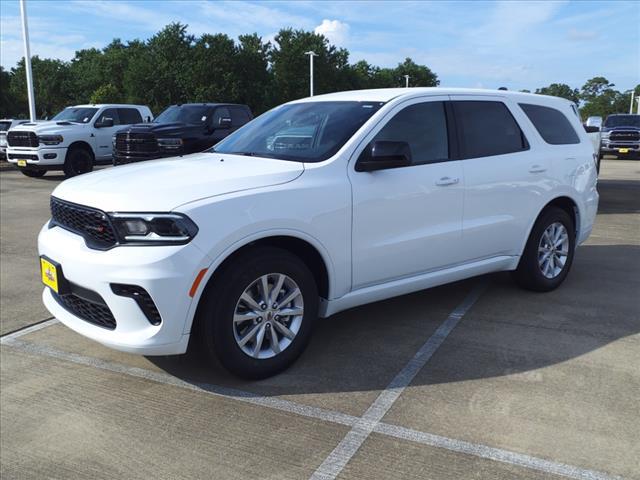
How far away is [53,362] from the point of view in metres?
4.03

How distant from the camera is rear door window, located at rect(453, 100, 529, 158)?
15.4 ft

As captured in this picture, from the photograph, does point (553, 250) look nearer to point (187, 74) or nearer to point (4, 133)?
point (4, 133)

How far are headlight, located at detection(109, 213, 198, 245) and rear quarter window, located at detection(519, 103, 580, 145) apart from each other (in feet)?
11.4

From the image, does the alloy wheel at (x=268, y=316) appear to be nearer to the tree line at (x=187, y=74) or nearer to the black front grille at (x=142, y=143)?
the black front grille at (x=142, y=143)

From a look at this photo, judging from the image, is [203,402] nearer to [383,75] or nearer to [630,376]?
[630,376]

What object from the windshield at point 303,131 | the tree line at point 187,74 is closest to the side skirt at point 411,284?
the windshield at point 303,131

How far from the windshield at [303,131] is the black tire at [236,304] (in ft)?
2.60

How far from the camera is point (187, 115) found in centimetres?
1323

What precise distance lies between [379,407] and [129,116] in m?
15.9

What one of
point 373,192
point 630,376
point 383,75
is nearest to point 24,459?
point 373,192

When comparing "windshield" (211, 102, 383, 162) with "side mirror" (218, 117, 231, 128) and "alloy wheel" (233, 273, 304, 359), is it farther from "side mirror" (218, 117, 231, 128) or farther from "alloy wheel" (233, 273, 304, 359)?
"side mirror" (218, 117, 231, 128)

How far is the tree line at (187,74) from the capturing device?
58.6 metres

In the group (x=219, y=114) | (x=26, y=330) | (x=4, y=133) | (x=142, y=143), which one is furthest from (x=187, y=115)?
(x=4, y=133)

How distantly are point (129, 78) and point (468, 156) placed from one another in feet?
197
